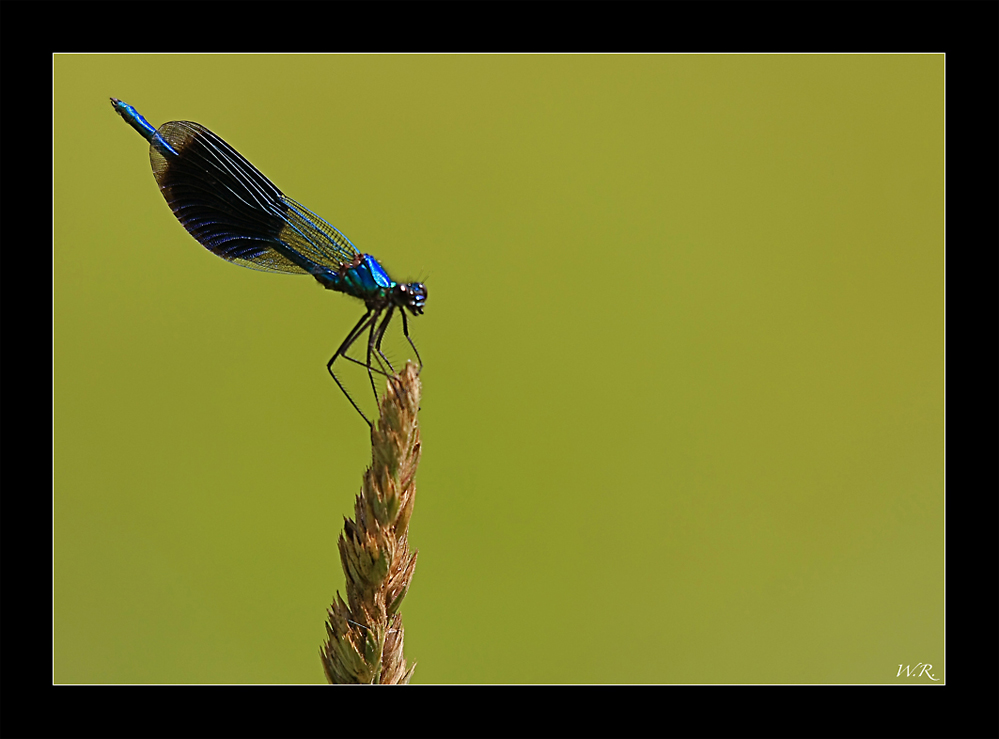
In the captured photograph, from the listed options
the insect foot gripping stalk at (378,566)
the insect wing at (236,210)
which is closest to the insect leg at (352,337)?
the insect wing at (236,210)

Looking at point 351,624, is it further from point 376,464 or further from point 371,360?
point 371,360

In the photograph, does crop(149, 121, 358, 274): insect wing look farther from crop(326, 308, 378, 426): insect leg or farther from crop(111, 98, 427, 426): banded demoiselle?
crop(326, 308, 378, 426): insect leg

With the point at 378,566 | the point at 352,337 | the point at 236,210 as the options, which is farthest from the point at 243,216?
the point at 378,566

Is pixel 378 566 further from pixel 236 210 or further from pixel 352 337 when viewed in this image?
pixel 236 210

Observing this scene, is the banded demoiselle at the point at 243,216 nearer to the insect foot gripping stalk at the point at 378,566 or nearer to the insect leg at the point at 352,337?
the insect leg at the point at 352,337

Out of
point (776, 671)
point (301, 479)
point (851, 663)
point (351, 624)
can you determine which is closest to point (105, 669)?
point (301, 479)
